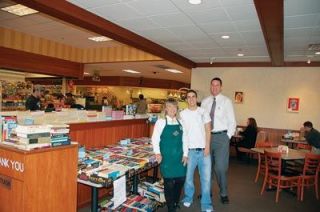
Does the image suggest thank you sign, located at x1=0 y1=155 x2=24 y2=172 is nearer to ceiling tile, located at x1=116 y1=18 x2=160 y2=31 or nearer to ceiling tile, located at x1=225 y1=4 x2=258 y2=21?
ceiling tile, located at x1=116 y1=18 x2=160 y2=31

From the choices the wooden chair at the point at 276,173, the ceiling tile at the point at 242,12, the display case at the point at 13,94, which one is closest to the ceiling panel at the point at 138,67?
the display case at the point at 13,94

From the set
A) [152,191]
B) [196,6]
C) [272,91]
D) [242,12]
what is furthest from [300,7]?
[272,91]

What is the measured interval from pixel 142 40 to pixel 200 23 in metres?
1.56

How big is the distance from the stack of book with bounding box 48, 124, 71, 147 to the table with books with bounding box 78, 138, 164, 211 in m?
0.49

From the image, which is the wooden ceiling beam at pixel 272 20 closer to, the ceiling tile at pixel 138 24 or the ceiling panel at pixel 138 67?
the ceiling tile at pixel 138 24

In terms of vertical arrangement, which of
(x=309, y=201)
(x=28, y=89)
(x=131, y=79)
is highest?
(x=131, y=79)

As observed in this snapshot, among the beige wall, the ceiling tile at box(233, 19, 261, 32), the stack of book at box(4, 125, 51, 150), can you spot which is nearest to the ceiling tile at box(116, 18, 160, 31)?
the ceiling tile at box(233, 19, 261, 32)

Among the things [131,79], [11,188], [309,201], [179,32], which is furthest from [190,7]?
[131,79]

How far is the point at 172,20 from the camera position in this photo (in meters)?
4.37

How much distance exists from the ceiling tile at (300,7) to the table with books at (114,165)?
279 cm

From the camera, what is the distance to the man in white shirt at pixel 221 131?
4.29 meters

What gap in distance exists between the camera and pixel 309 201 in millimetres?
4629

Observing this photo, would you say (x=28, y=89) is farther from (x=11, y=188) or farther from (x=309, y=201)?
(x=309, y=201)

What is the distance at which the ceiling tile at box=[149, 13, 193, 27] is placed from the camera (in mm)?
4151
